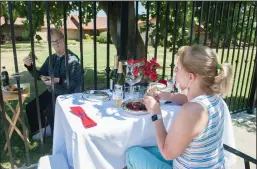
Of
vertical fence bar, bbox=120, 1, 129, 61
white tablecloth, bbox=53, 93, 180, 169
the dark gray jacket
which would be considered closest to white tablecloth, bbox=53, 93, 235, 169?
white tablecloth, bbox=53, 93, 180, 169

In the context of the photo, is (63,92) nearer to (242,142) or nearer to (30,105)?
(30,105)

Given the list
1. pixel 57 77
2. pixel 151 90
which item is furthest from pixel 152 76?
pixel 57 77

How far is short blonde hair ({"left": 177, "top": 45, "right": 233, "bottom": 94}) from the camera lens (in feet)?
4.79

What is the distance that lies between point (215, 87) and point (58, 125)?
1.38 metres

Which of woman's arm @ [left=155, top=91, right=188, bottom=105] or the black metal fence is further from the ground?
the black metal fence

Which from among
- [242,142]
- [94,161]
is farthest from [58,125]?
[242,142]

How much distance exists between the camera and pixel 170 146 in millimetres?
1430

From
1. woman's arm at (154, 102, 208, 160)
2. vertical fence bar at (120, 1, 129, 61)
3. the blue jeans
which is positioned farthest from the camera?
vertical fence bar at (120, 1, 129, 61)

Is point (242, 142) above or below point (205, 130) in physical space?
below

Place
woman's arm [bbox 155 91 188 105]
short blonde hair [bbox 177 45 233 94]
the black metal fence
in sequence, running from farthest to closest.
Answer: the black metal fence, woman's arm [bbox 155 91 188 105], short blonde hair [bbox 177 45 233 94]

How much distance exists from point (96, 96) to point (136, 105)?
422 mm

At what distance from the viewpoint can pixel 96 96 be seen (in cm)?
217

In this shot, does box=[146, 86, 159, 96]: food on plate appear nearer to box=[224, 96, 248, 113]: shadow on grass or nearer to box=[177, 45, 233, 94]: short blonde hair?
box=[177, 45, 233, 94]: short blonde hair

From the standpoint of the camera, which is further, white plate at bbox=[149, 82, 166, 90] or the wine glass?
white plate at bbox=[149, 82, 166, 90]
